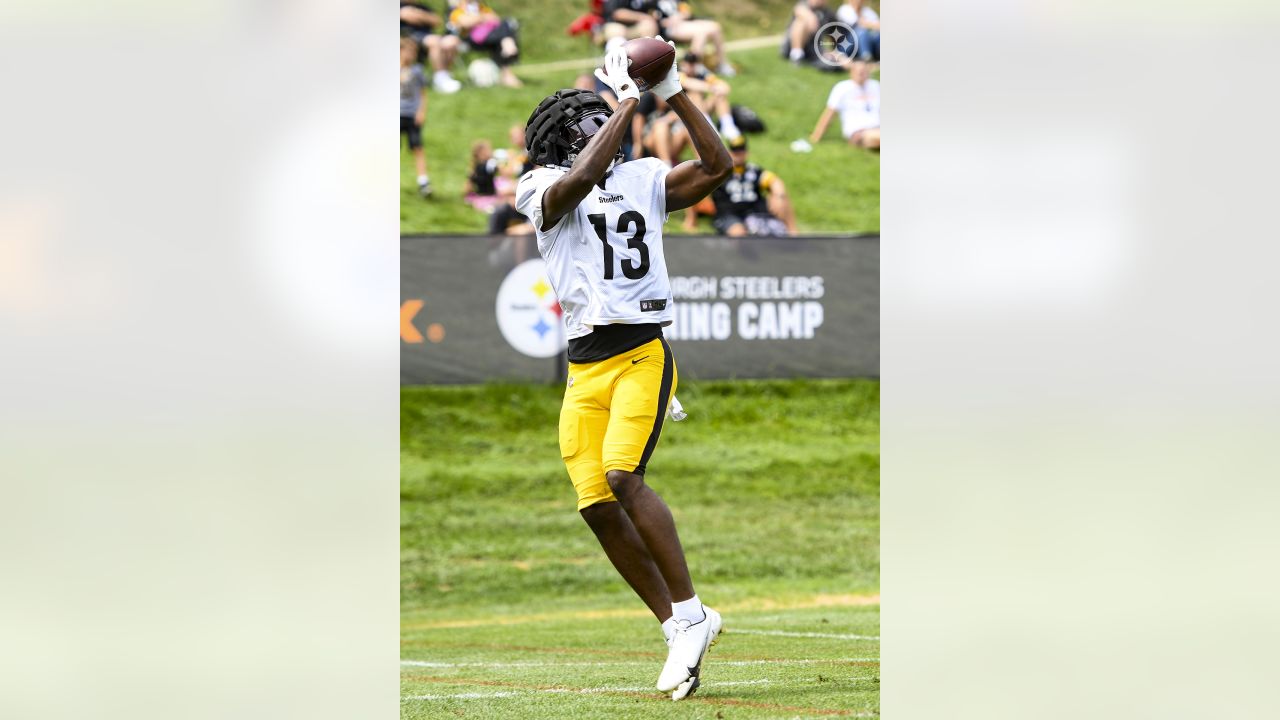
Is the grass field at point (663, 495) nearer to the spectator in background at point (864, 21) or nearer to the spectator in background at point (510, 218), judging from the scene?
the spectator in background at point (510, 218)

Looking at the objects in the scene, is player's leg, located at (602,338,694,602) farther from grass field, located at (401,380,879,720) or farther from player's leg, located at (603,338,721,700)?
grass field, located at (401,380,879,720)

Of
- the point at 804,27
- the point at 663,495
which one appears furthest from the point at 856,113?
the point at 663,495

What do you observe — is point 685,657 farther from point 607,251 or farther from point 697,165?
point 697,165

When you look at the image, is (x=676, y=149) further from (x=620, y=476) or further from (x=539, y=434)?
(x=620, y=476)

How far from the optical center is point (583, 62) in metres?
18.3

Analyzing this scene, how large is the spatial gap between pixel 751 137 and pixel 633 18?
7.43 feet

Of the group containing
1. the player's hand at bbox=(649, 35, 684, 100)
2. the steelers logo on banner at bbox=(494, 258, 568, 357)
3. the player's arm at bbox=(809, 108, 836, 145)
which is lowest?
the steelers logo on banner at bbox=(494, 258, 568, 357)

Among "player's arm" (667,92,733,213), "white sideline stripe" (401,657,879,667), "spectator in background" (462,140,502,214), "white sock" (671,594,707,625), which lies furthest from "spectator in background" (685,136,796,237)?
"white sock" (671,594,707,625)

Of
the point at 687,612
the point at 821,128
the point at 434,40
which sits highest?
the point at 434,40

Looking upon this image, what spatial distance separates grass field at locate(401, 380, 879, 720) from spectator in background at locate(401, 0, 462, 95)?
16.9 ft

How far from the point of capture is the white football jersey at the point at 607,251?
5.33m

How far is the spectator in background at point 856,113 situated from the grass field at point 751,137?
0.45 feet

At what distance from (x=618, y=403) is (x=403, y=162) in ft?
41.7

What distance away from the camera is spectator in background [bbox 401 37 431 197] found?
16844mm
